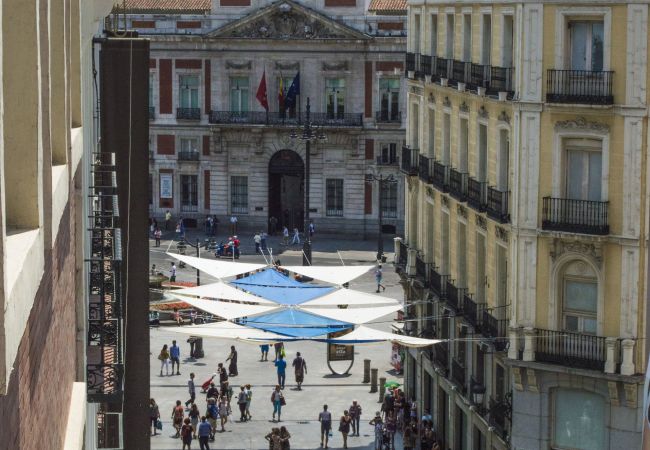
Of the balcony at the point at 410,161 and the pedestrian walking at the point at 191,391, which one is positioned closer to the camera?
the balcony at the point at 410,161

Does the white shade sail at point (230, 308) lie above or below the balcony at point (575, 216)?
below

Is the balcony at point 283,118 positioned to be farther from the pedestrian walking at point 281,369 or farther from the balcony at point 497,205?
the balcony at point 497,205

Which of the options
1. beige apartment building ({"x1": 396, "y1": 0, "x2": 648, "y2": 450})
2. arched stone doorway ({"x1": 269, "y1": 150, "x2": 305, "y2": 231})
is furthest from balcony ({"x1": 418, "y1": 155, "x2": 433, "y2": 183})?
arched stone doorway ({"x1": 269, "y1": 150, "x2": 305, "y2": 231})

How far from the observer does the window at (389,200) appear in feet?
285

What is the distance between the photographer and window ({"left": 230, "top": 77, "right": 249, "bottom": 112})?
89.2 meters

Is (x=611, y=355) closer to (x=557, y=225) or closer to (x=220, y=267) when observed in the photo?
(x=557, y=225)

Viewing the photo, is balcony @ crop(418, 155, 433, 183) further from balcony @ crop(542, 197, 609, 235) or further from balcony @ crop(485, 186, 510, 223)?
balcony @ crop(542, 197, 609, 235)

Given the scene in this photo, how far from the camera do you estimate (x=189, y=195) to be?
89.6m

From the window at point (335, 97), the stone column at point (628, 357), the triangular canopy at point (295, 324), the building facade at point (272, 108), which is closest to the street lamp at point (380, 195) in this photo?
the building facade at point (272, 108)

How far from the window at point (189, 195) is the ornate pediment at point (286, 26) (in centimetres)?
774

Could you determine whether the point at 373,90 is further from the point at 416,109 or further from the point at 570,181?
the point at 570,181

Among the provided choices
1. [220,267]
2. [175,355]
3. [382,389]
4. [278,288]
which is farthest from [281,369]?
[278,288]

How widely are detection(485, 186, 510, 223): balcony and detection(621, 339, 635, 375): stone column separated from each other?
462cm

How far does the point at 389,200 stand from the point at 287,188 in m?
6.28
